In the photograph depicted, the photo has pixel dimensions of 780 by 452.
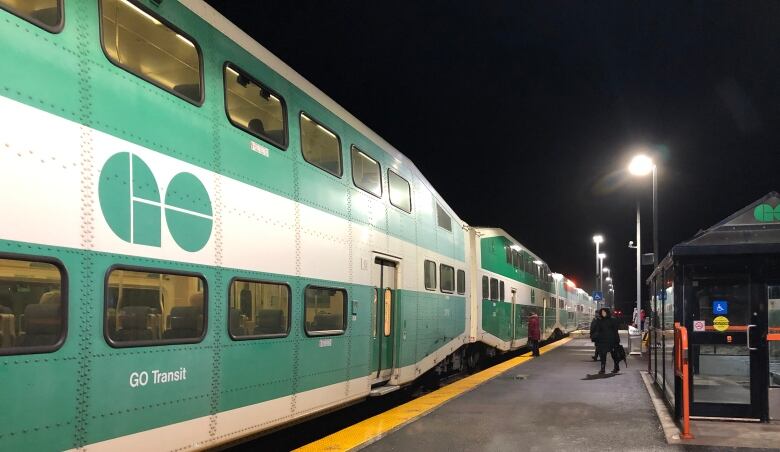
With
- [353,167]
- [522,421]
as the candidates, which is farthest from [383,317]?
[522,421]

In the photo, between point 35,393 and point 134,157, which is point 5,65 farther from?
point 35,393

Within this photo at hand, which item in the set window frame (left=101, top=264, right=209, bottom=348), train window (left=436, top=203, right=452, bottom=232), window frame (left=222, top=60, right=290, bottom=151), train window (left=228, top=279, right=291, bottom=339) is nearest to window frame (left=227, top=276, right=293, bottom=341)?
train window (left=228, top=279, right=291, bottom=339)

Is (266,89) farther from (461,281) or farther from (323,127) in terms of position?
(461,281)

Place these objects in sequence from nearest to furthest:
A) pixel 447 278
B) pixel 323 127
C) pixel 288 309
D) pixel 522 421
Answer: pixel 288 309 < pixel 323 127 < pixel 522 421 < pixel 447 278

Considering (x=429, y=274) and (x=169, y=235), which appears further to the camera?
(x=429, y=274)

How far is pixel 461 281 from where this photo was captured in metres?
14.4

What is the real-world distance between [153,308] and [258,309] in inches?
55.8

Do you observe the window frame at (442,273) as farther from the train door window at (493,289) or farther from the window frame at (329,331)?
the train door window at (493,289)

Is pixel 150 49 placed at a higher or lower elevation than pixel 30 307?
higher

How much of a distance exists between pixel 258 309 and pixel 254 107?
1.99m

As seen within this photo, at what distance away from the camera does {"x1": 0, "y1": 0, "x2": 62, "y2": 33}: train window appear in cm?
401

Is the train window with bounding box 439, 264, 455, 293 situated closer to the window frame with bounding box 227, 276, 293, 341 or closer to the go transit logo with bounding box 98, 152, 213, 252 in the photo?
the window frame with bounding box 227, 276, 293, 341

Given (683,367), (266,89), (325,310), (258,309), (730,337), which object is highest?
(266,89)

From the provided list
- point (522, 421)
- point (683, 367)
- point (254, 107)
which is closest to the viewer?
point (254, 107)
